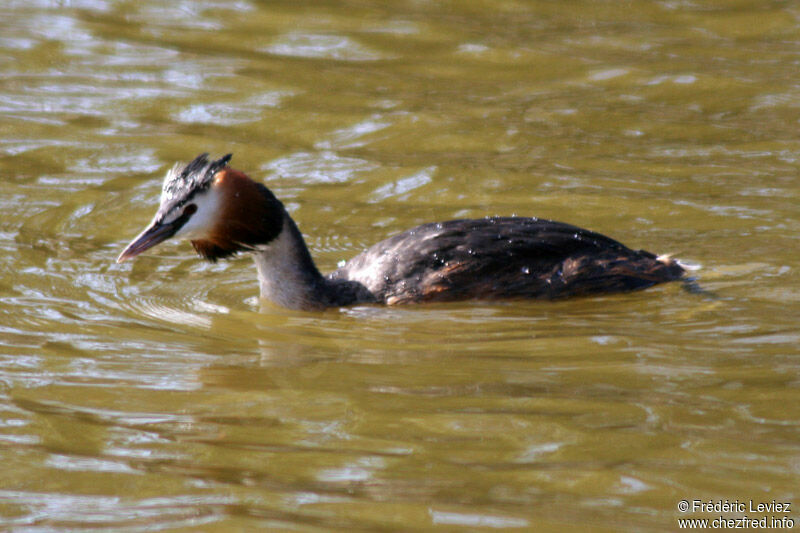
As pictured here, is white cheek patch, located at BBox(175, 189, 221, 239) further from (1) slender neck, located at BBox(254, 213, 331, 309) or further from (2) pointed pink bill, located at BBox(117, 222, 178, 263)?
(1) slender neck, located at BBox(254, 213, 331, 309)

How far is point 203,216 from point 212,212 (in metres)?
0.06

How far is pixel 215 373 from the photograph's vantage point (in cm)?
628

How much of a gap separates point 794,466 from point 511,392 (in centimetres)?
137

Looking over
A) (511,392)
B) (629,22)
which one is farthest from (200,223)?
(629,22)

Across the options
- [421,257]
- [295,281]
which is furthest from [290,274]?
[421,257]

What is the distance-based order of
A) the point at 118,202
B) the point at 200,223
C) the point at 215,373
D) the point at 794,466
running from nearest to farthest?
the point at 794,466, the point at 215,373, the point at 200,223, the point at 118,202

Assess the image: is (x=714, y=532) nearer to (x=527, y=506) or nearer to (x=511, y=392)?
(x=527, y=506)

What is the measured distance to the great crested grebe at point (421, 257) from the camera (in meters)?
7.50

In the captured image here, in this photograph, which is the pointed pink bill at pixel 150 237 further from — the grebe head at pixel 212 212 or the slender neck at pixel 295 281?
the slender neck at pixel 295 281

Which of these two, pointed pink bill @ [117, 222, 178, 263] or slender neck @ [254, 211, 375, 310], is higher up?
pointed pink bill @ [117, 222, 178, 263]

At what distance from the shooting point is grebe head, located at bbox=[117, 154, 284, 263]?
7301 mm

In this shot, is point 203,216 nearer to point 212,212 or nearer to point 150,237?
point 212,212

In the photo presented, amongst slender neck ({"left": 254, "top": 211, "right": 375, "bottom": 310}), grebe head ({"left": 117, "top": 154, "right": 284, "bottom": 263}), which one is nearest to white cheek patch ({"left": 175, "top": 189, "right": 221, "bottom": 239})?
grebe head ({"left": 117, "top": 154, "right": 284, "bottom": 263})

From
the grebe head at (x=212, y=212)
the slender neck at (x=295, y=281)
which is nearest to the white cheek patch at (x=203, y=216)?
the grebe head at (x=212, y=212)
